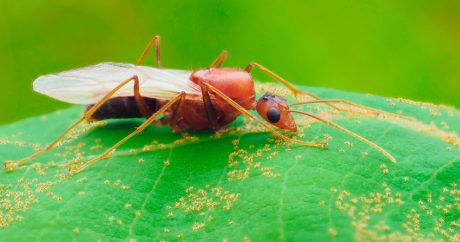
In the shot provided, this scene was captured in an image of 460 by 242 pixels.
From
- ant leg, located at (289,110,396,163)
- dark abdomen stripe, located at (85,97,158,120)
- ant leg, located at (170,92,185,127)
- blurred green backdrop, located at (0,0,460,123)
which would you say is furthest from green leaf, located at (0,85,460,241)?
blurred green backdrop, located at (0,0,460,123)

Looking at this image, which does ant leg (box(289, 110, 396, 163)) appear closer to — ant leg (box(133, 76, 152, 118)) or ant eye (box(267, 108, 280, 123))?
ant eye (box(267, 108, 280, 123))

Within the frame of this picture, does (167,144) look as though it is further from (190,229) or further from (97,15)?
(97,15)

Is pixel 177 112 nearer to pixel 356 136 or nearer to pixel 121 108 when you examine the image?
pixel 121 108

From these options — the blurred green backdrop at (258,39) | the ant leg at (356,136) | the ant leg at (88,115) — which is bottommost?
the ant leg at (88,115)

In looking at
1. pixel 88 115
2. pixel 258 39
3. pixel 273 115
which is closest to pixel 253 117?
pixel 273 115

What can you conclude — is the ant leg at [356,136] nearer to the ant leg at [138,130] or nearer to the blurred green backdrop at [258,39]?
the ant leg at [138,130]

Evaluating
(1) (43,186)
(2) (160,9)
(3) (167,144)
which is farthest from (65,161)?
(2) (160,9)

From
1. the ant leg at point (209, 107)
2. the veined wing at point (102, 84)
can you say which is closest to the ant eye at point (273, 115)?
the ant leg at point (209, 107)
